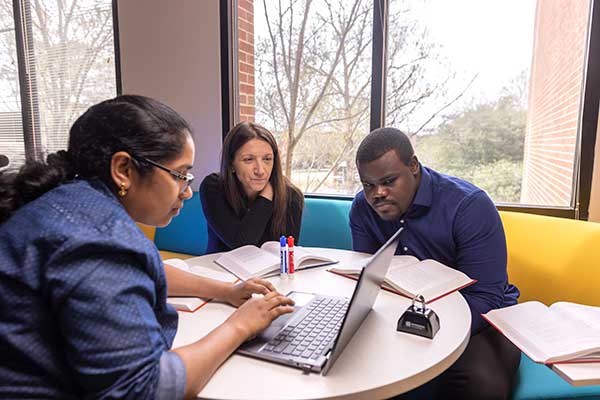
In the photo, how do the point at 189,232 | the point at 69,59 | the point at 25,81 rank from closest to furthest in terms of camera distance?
the point at 189,232, the point at 69,59, the point at 25,81

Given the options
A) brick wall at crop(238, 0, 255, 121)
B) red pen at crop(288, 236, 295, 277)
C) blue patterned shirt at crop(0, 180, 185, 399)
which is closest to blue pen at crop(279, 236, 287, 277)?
red pen at crop(288, 236, 295, 277)

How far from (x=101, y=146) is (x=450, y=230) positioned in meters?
1.23

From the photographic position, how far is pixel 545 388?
3.97 feet

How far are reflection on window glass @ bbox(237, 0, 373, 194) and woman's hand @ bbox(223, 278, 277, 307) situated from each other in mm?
1815

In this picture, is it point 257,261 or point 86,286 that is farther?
point 257,261

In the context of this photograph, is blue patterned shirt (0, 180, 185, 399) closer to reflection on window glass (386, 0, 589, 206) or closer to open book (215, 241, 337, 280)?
open book (215, 241, 337, 280)

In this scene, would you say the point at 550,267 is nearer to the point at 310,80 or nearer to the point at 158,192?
the point at 158,192

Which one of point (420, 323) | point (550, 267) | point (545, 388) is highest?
point (420, 323)

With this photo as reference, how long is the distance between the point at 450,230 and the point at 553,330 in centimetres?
51

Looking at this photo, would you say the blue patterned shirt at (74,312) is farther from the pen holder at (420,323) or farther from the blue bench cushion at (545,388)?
the blue bench cushion at (545,388)

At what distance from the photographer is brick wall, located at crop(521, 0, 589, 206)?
2.23 m

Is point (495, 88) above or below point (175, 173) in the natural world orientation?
above

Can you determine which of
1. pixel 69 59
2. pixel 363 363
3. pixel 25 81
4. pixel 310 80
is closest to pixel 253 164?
pixel 310 80

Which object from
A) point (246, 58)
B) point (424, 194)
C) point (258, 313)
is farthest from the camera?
point (246, 58)
